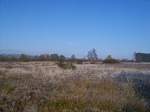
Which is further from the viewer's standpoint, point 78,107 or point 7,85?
point 7,85

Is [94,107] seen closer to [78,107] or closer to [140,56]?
[78,107]

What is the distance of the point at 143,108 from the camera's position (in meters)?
10.1

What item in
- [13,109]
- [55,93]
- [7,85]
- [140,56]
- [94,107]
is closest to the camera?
[13,109]

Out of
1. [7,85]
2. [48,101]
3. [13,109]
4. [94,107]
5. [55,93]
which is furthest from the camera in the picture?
[7,85]

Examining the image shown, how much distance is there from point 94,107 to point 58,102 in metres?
1.38

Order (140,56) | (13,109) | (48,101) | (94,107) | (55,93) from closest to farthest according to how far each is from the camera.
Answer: (13,109)
(94,107)
(48,101)
(55,93)
(140,56)

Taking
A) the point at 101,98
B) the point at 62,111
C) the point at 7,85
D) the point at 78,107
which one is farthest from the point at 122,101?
the point at 7,85

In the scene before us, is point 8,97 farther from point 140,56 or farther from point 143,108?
point 140,56

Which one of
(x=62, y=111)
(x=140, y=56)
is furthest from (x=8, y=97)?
(x=140, y=56)

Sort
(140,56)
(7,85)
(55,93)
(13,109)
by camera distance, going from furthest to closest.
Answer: (140,56), (7,85), (55,93), (13,109)

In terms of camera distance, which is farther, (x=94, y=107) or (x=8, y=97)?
(x=8, y=97)

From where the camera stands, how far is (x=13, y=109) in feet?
30.3

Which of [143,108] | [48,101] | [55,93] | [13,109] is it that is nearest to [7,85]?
[55,93]

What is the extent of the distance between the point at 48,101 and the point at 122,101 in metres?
2.66
